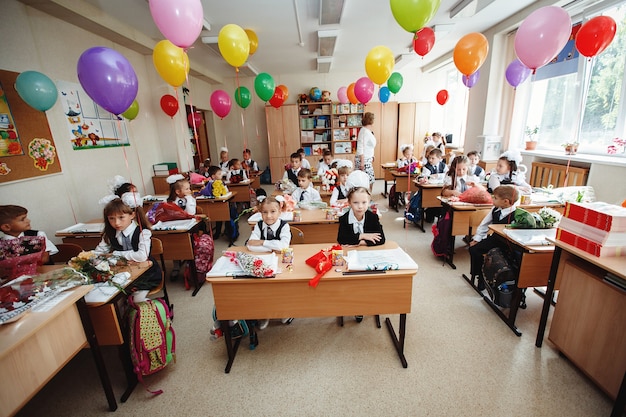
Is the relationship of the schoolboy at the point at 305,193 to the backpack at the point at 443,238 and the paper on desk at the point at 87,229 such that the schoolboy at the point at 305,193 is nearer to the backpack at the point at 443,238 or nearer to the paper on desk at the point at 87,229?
the backpack at the point at 443,238

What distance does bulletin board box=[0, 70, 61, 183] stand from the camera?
279cm

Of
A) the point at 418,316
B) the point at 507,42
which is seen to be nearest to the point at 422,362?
the point at 418,316

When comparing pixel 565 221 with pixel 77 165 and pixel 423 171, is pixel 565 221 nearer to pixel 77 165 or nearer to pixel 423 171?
pixel 423 171

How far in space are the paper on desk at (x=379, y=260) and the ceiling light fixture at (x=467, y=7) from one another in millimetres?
3780

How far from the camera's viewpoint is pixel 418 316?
7.77 feet

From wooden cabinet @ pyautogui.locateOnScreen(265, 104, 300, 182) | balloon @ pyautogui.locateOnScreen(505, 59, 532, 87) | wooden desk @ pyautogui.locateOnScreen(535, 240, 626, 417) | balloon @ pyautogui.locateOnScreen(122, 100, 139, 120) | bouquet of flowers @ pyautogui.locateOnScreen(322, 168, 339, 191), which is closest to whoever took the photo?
wooden desk @ pyautogui.locateOnScreen(535, 240, 626, 417)

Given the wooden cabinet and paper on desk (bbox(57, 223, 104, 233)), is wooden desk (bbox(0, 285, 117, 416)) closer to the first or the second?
paper on desk (bbox(57, 223, 104, 233))

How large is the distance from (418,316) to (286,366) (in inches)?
46.5

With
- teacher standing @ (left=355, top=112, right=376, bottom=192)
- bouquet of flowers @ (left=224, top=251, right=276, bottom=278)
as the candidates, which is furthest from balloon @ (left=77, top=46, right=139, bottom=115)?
teacher standing @ (left=355, top=112, right=376, bottom=192)

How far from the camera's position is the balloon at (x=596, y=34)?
110 inches

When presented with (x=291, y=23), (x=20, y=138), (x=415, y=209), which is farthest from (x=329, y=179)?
(x=20, y=138)

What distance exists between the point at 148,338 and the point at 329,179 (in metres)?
3.12

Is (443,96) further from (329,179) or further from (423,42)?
(329,179)

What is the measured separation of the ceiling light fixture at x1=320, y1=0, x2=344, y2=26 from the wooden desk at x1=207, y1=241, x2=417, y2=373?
3509mm
